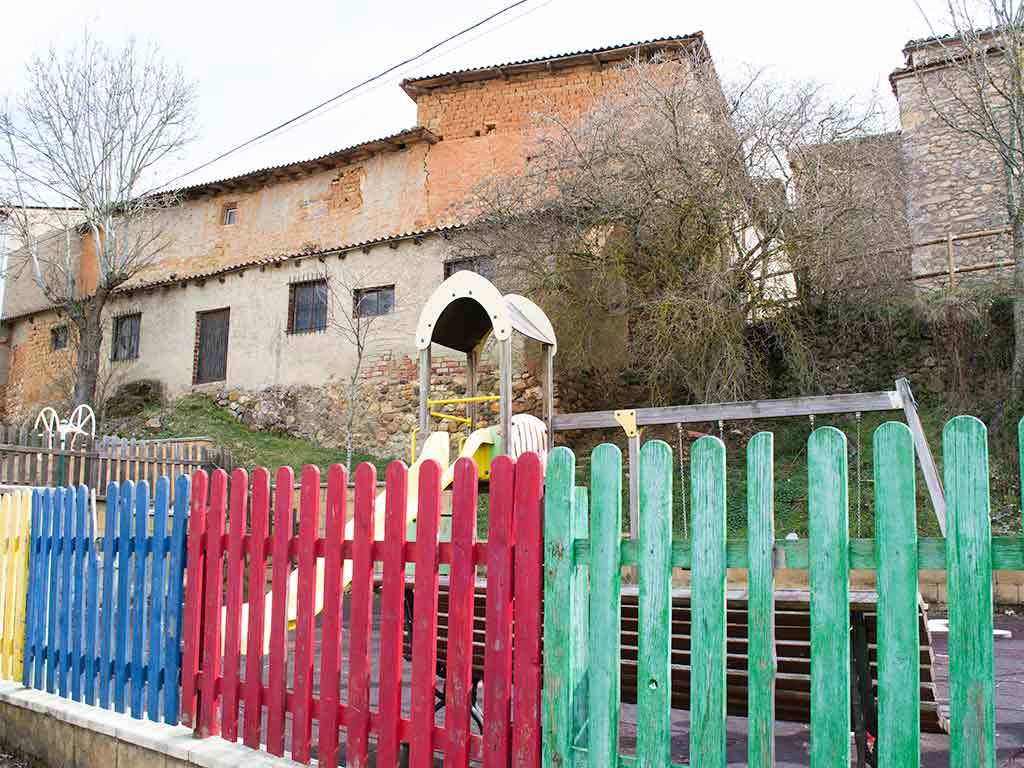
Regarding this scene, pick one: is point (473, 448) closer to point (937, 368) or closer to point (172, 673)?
point (172, 673)

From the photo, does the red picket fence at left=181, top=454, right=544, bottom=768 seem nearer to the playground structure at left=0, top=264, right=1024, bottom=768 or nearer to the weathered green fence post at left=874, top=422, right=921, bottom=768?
the playground structure at left=0, top=264, right=1024, bottom=768

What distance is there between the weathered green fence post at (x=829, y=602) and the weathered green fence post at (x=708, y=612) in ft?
0.83

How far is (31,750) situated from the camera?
175 inches

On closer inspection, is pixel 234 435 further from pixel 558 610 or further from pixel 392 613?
pixel 558 610

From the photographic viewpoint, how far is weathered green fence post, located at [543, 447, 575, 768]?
2666 millimetres

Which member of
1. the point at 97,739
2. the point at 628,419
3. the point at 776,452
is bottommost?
the point at 97,739

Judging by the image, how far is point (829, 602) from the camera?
2268mm

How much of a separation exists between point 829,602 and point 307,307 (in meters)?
17.9

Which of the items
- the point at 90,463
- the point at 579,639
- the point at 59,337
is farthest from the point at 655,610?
the point at 59,337

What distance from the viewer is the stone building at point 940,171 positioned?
Answer: 673 inches

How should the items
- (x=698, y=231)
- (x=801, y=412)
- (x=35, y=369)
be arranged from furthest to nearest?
(x=35, y=369) → (x=698, y=231) → (x=801, y=412)

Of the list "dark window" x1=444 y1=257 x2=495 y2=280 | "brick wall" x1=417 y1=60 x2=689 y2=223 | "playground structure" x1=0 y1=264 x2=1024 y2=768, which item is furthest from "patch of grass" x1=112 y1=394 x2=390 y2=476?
"playground structure" x1=0 y1=264 x2=1024 y2=768

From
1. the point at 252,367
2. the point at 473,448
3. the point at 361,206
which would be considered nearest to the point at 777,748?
the point at 473,448

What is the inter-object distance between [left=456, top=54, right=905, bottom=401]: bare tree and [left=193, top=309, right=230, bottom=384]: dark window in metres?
8.90
